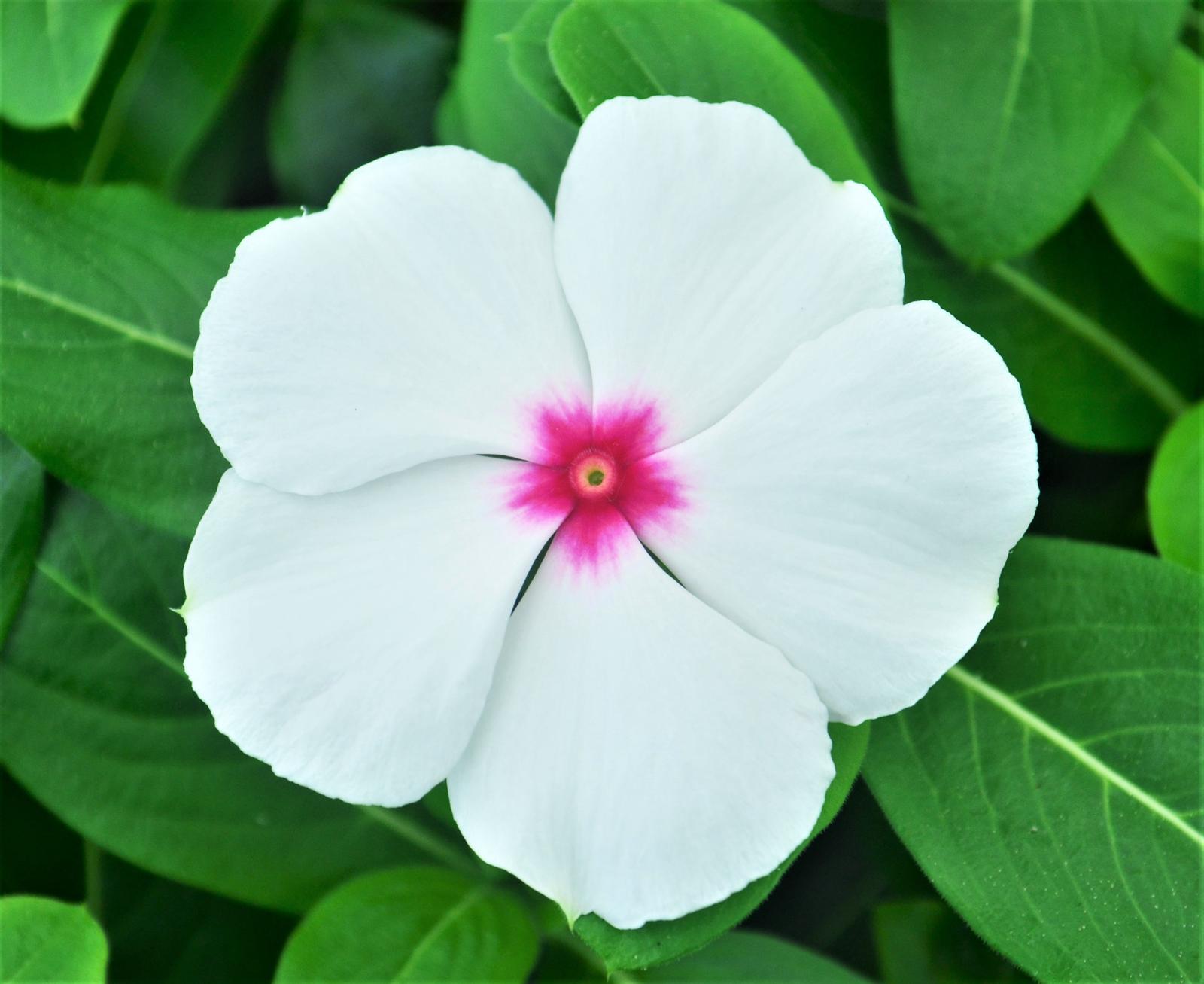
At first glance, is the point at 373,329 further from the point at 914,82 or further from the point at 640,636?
the point at 914,82

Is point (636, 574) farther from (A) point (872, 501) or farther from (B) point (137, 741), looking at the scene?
(B) point (137, 741)

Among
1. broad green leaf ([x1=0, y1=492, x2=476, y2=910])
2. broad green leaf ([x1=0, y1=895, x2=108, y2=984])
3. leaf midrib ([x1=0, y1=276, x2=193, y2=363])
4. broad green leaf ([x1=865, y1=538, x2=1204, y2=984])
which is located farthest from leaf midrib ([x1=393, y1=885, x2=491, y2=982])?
leaf midrib ([x1=0, y1=276, x2=193, y2=363])

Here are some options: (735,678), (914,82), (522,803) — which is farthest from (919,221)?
(522,803)

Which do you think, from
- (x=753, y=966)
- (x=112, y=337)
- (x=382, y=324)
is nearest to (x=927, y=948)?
(x=753, y=966)

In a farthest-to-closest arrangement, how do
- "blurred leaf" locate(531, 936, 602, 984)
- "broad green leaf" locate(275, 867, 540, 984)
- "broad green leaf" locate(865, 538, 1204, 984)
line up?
"blurred leaf" locate(531, 936, 602, 984)
"broad green leaf" locate(275, 867, 540, 984)
"broad green leaf" locate(865, 538, 1204, 984)

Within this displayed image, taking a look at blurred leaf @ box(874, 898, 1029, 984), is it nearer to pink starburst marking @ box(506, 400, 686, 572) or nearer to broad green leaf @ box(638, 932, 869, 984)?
broad green leaf @ box(638, 932, 869, 984)

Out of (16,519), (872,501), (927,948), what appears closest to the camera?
(872,501)
